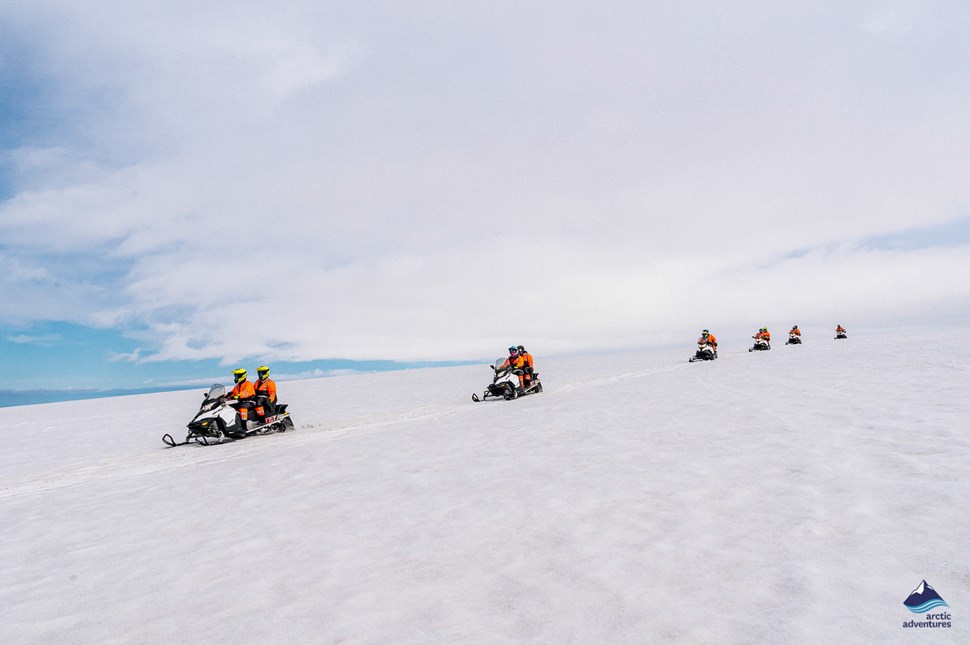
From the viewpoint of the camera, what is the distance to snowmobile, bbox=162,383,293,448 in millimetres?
13827

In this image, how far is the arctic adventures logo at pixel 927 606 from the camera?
2836mm

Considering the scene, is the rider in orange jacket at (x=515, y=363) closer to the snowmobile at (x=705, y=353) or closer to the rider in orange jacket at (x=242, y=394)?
the rider in orange jacket at (x=242, y=394)

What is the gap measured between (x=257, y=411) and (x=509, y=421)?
7.70 metres

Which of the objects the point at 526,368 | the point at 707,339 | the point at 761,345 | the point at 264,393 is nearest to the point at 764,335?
the point at 761,345

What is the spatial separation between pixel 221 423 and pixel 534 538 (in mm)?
12134

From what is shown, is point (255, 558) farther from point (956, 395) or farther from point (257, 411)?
point (956, 395)

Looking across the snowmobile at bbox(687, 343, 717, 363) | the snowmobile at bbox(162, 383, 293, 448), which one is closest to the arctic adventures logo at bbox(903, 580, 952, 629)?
the snowmobile at bbox(162, 383, 293, 448)

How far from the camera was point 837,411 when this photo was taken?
9.41 meters

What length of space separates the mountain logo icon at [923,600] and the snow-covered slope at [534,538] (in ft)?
0.19

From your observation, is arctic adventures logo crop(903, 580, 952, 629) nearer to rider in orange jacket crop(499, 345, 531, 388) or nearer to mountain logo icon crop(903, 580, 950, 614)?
mountain logo icon crop(903, 580, 950, 614)

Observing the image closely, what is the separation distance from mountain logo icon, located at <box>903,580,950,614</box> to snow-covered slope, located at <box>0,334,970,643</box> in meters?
0.06

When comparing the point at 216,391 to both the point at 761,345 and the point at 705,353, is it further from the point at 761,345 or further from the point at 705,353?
the point at 761,345

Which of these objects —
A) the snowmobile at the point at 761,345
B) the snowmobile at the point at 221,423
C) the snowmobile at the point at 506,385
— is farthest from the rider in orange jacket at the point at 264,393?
the snowmobile at the point at 761,345

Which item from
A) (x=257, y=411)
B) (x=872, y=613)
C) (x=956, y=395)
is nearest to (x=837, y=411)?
(x=956, y=395)
